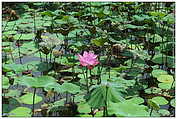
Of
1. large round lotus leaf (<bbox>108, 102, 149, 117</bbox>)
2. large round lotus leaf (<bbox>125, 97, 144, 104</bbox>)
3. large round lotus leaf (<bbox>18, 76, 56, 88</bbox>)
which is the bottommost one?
large round lotus leaf (<bbox>125, 97, 144, 104</bbox>)

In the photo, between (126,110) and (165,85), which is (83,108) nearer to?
(126,110)

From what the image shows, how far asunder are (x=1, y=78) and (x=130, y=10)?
2.14 meters

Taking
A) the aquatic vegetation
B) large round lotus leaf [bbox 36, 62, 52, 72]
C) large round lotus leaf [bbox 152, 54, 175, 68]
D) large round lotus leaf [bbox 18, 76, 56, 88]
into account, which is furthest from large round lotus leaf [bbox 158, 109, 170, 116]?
large round lotus leaf [bbox 36, 62, 52, 72]

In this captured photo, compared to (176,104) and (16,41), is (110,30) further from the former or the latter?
(176,104)

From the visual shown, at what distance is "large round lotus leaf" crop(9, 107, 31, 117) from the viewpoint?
1701 mm

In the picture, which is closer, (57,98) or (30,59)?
(57,98)

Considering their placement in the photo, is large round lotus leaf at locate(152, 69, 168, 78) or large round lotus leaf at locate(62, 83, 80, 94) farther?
large round lotus leaf at locate(152, 69, 168, 78)

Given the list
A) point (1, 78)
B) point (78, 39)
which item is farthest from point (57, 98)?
point (78, 39)

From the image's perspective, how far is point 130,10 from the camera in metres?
3.80

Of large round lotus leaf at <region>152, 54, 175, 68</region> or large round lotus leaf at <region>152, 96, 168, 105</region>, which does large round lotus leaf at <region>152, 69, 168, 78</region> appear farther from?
large round lotus leaf at <region>152, 96, 168, 105</region>

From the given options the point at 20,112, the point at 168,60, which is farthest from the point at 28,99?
the point at 168,60

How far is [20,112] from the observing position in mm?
1717

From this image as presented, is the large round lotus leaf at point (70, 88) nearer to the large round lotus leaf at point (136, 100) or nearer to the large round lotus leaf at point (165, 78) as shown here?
the large round lotus leaf at point (136, 100)

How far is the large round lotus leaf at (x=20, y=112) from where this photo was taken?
5.58ft
